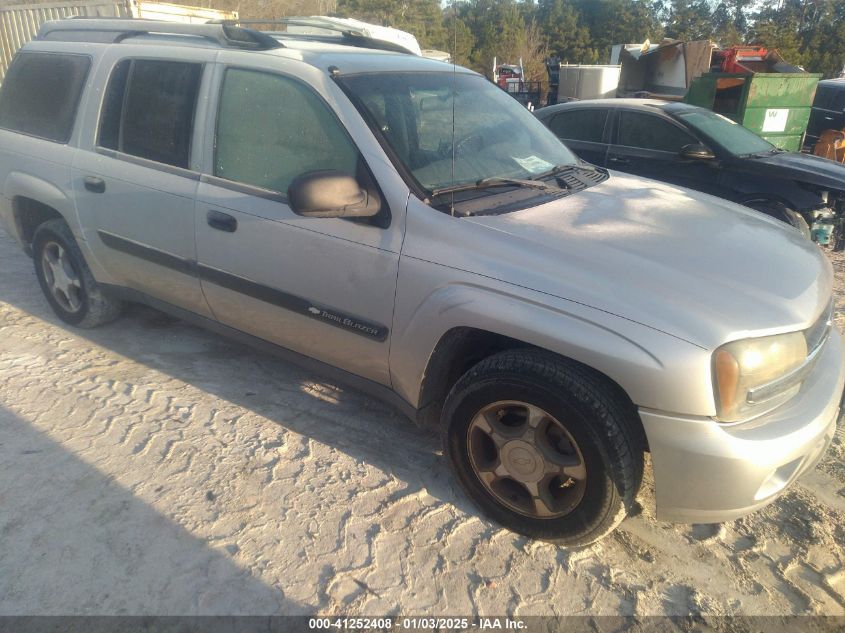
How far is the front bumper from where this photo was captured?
2.12 meters

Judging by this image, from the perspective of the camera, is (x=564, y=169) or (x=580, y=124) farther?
(x=580, y=124)

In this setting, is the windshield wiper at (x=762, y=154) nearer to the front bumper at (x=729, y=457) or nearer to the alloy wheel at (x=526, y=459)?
the front bumper at (x=729, y=457)

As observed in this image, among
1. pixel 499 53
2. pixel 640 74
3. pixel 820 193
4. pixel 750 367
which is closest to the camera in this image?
pixel 750 367

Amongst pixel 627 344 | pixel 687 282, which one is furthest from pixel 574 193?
pixel 627 344

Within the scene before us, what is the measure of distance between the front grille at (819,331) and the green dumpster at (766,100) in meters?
7.37

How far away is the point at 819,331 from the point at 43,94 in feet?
14.4

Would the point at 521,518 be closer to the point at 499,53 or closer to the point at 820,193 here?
the point at 820,193

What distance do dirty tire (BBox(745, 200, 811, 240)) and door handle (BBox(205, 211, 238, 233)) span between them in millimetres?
4797

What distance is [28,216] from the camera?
4.33 metres

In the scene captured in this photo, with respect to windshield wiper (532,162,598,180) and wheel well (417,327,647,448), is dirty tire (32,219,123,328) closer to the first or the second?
wheel well (417,327,647,448)

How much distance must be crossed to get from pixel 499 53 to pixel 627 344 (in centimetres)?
2677

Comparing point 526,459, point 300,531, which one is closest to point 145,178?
point 300,531

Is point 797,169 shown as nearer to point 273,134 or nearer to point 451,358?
point 451,358

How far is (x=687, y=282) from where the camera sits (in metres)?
2.28
